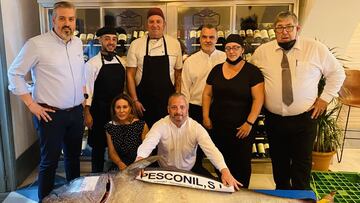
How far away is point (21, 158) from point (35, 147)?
0.36 meters

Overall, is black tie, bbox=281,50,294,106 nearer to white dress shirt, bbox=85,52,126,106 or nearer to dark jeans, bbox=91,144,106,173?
white dress shirt, bbox=85,52,126,106

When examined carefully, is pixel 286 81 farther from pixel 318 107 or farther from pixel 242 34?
pixel 242 34

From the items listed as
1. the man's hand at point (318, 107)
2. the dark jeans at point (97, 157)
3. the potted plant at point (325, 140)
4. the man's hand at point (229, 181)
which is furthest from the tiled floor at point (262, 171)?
the man's hand at point (229, 181)

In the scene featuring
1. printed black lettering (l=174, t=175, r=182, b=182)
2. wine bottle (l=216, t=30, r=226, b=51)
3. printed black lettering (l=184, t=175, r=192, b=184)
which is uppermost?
wine bottle (l=216, t=30, r=226, b=51)

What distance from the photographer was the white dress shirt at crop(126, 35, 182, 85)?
111 inches

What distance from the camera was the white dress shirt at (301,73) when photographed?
2.39m

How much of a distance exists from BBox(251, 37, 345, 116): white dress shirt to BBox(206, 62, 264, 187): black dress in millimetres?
102

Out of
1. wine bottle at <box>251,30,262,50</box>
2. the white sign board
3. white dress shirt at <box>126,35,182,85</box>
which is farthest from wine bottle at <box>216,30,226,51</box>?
the white sign board

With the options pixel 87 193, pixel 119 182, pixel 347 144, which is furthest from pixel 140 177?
pixel 347 144

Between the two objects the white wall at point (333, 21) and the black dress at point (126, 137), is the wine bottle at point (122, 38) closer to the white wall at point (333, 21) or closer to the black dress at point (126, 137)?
the black dress at point (126, 137)

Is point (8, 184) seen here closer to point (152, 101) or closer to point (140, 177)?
point (152, 101)

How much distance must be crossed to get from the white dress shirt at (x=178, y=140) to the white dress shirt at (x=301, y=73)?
59 cm

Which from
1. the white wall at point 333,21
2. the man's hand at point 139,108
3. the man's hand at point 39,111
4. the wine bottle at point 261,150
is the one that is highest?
the white wall at point 333,21

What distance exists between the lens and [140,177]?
162cm
